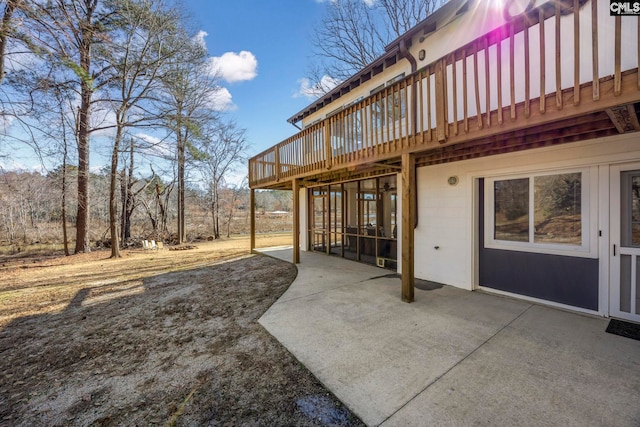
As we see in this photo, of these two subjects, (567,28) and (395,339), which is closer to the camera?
(395,339)

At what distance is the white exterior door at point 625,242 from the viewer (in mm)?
3254

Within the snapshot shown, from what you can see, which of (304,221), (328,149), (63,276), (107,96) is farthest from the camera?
(107,96)

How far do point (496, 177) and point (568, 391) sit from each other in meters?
3.35

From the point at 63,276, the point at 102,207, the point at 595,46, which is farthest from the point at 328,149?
the point at 102,207

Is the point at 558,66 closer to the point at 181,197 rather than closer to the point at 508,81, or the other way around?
the point at 508,81

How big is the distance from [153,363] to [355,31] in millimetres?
13682

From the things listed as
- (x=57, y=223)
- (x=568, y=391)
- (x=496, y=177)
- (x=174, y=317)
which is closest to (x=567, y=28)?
(x=496, y=177)

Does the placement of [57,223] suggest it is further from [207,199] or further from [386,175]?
[386,175]

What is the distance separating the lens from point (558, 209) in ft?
12.7

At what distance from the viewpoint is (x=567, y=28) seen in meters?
3.59

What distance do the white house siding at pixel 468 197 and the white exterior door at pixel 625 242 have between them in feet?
0.28

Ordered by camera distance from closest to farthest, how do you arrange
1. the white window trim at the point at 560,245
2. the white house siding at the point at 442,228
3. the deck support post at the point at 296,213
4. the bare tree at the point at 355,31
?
the white window trim at the point at 560,245, the white house siding at the point at 442,228, the deck support post at the point at 296,213, the bare tree at the point at 355,31

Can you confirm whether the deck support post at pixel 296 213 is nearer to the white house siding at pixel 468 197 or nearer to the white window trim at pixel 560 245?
the white house siding at pixel 468 197

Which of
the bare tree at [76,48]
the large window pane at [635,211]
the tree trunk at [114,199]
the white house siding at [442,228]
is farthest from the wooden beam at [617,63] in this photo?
the tree trunk at [114,199]
